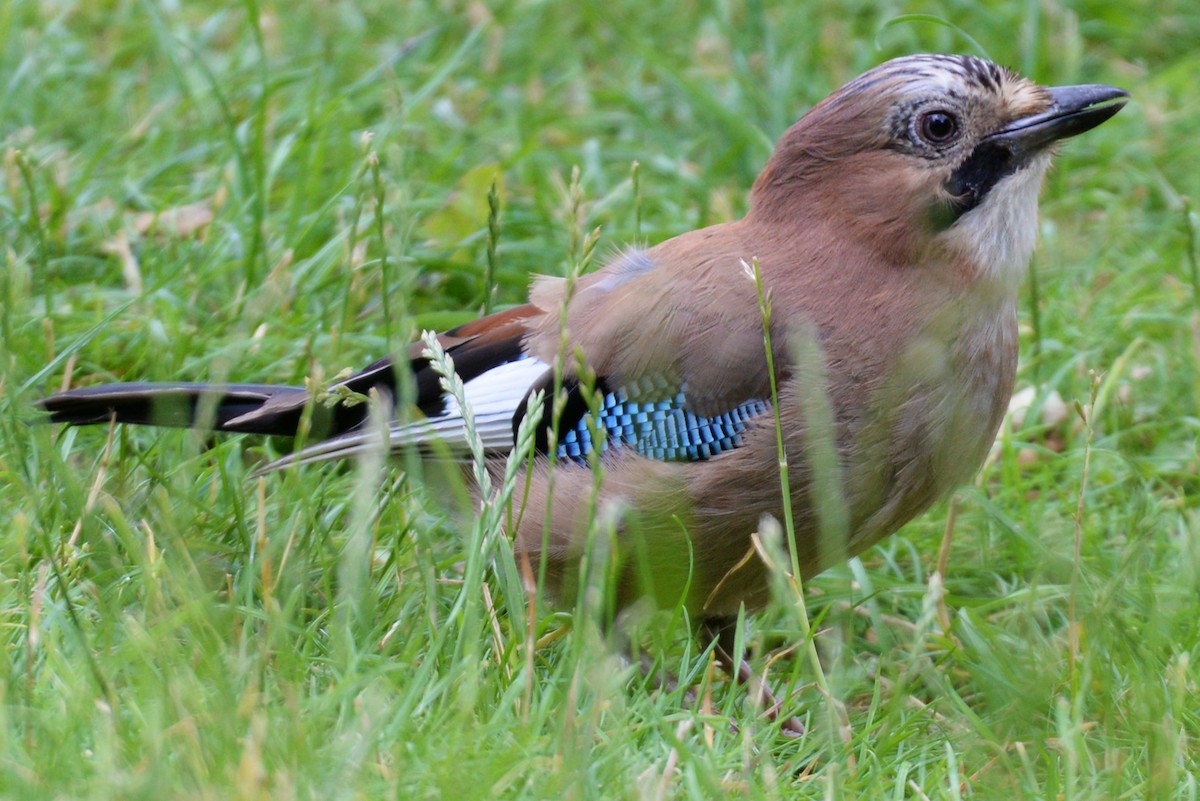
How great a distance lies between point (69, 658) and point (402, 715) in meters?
0.58

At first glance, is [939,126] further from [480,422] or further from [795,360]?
[480,422]

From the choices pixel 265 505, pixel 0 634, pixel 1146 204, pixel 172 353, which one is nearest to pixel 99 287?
pixel 172 353

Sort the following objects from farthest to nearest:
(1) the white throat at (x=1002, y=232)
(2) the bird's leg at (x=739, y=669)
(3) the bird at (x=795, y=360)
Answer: (1) the white throat at (x=1002, y=232) → (3) the bird at (x=795, y=360) → (2) the bird's leg at (x=739, y=669)

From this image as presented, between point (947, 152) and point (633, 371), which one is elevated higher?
point (947, 152)

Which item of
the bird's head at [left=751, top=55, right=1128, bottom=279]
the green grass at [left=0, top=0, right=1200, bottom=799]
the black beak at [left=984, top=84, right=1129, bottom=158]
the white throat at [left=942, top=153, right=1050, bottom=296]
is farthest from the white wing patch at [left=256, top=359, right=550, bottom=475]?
the black beak at [left=984, top=84, right=1129, bottom=158]

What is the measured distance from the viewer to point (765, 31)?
16.8 feet

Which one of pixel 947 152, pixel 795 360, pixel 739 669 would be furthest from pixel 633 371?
pixel 947 152

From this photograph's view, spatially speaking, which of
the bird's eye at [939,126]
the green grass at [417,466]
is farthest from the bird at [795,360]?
the green grass at [417,466]

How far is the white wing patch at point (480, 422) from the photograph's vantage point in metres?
3.14

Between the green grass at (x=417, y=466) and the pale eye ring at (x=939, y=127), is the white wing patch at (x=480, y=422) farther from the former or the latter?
the pale eye ring at (x=939, y=127)

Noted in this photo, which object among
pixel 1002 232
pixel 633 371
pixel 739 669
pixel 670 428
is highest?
pixel 1002 232

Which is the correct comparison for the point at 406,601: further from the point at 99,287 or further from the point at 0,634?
the point at 99,287

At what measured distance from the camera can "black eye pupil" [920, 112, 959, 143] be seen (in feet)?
10.1

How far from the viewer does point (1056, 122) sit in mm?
3096
